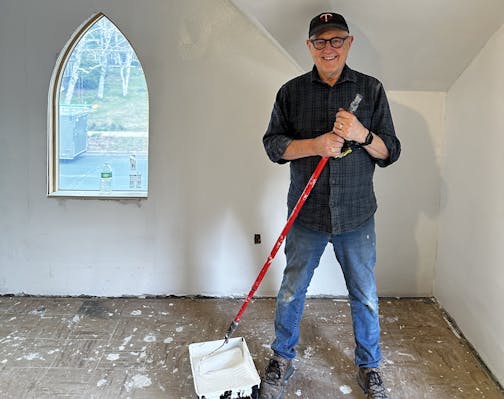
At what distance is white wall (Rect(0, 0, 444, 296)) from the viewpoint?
2713 millimetres

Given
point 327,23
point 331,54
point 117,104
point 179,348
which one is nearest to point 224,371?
point 179,348

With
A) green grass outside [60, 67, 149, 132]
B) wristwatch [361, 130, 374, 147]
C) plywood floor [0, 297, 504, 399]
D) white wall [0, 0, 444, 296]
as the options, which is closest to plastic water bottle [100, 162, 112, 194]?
white wall [0, 0, 444, 296]

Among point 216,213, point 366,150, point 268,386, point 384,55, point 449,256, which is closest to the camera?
point 366,150

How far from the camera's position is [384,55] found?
2436mm

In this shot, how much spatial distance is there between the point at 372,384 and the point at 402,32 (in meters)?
1.53

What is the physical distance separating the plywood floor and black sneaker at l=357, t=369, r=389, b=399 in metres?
0.05

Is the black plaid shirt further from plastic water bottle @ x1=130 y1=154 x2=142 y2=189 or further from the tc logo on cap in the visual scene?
plastic water bottle @ x1=130 y1=154 x2=142 y2=189

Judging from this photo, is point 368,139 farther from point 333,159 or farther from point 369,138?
point 333,159

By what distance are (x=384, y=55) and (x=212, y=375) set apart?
168 cm

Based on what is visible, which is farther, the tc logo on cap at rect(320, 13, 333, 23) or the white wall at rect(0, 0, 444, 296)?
the white wall at rect(0, 0, 444, 296)

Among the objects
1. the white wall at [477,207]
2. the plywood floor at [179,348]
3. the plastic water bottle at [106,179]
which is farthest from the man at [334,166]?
the plastic water bottle at [106,179]

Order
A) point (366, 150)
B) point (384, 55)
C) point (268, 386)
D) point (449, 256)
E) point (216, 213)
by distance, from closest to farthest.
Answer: point (366, 150)
point (268, 386)
point (384, 55)
point (449, 256)
point (216, 213)

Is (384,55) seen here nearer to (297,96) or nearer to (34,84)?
(297,96)

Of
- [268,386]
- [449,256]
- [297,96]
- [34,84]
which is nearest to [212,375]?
[268,386]
